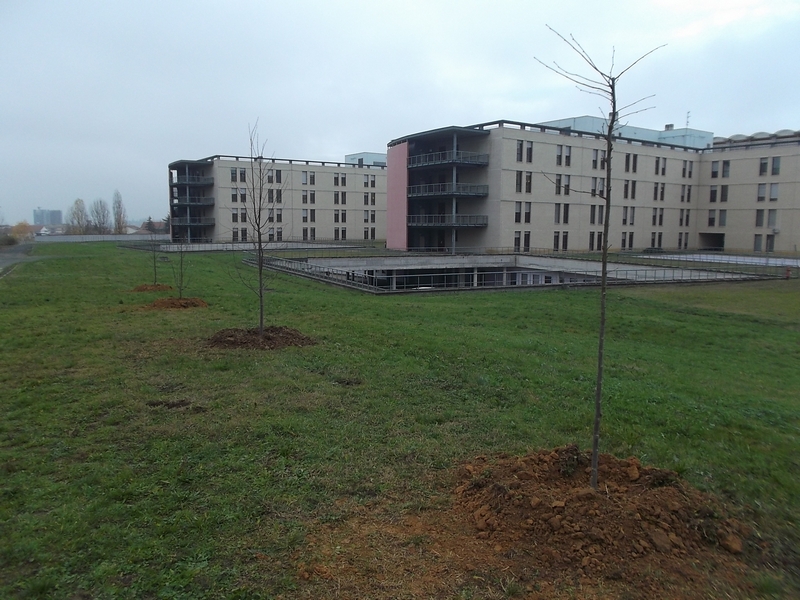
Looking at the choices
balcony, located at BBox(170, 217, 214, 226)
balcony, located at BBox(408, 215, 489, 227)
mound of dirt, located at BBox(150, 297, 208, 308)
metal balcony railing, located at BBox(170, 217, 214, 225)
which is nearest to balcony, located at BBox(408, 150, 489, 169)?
balcony, located at BBox(408, 215, 489, 227)

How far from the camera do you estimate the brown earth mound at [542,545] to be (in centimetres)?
428

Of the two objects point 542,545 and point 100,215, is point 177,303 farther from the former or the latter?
point 100,215

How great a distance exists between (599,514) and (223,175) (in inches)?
2993

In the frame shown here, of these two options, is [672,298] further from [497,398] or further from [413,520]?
[413,520]

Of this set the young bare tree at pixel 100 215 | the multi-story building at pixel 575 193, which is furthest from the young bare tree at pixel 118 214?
the multi-story building at pixel 575 193

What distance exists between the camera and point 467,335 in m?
14.3

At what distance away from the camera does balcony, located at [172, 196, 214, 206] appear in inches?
3029

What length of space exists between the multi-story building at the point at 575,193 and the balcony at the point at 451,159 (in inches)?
4.0

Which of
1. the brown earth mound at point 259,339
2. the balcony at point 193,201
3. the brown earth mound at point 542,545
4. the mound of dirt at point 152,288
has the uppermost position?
the balcony at point 193,201

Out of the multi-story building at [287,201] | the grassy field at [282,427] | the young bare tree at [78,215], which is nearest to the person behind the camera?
the grassy field at [282,427]

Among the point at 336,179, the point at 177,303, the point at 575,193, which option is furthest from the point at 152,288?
the point at 336,179

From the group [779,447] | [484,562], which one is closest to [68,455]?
[484,562]

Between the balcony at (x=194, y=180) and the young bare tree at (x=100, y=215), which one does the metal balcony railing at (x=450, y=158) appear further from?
the young bare tree at (x=100, y=215)

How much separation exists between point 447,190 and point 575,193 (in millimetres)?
14044
